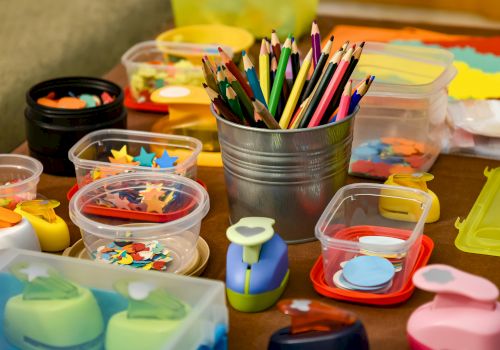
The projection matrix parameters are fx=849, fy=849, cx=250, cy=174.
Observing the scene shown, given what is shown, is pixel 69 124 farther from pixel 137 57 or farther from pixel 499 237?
pixel 499 237

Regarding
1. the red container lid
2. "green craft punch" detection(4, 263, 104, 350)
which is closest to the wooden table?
the red container lid

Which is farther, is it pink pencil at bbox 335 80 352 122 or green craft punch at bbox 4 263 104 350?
pink pencil at bbox 335 80 352 122

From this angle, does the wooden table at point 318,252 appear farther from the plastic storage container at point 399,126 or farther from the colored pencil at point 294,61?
the colored pencil at point 294,61

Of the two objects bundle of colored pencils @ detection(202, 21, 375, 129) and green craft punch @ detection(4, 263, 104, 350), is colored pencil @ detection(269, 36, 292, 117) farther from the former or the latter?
green craft punch @ detection(4, 263, 104, 350)

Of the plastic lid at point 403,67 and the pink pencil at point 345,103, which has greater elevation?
the pink pencil at point 345,103

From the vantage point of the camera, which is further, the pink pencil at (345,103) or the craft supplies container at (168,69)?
the craft supplies container at (168,69)

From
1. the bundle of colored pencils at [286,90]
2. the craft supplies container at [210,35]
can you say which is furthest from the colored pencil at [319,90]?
the craft supplies container at [210,35]

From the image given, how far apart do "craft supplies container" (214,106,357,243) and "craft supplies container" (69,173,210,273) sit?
0.04m

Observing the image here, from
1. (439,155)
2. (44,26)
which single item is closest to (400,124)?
(439,155)

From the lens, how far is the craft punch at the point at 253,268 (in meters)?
0.69

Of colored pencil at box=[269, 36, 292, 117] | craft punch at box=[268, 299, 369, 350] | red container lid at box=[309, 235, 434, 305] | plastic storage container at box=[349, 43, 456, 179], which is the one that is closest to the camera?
craft punch at box=[268, 299, 369, 350]

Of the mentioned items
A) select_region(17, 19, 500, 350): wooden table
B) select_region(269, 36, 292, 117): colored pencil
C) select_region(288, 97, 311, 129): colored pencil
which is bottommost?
select_region(17, 19, 500, 350): wooden table

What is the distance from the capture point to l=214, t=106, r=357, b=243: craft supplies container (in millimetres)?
761

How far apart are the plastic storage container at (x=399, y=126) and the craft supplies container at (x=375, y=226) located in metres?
0.11
